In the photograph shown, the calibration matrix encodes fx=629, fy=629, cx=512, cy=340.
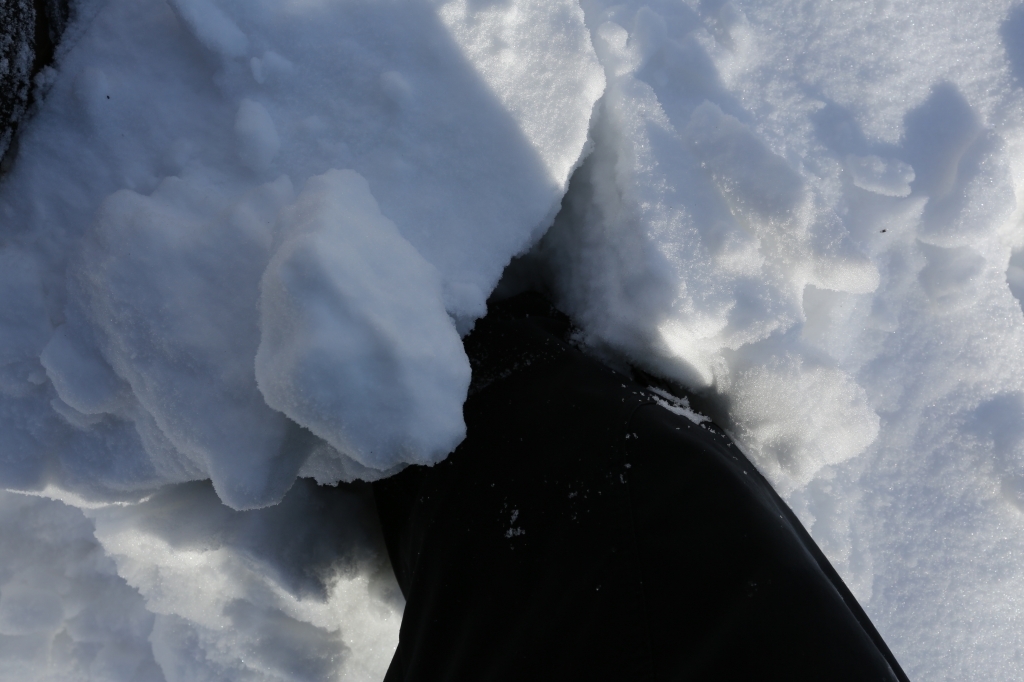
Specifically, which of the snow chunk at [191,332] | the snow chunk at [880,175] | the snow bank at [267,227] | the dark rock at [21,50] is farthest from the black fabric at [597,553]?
the snow chunk at [880,175]

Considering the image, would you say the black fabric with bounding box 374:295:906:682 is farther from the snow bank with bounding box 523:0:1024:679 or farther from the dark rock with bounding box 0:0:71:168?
the dark rock with bounding box 0:0:71:168

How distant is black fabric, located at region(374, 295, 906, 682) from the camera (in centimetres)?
51

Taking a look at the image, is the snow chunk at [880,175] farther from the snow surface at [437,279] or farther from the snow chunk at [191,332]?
the snow chunk at [191,332]

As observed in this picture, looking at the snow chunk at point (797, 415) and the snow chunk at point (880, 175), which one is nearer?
the snow chunk at point (797, 415)

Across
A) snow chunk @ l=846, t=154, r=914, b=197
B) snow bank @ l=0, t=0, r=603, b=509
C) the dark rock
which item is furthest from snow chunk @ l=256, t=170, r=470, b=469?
snow chunk @ l=846, t=154, r=914, b=197

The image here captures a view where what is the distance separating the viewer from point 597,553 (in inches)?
22.6

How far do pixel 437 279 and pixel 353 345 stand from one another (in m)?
0.16

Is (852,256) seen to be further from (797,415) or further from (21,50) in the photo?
(21,50)

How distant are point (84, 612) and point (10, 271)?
68 centimetres

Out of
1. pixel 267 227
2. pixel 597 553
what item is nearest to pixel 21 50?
pixel 267 227

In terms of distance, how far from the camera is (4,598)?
102 centimetres

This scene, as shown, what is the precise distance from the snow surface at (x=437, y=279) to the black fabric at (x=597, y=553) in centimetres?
9

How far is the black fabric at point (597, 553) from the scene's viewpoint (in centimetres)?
51

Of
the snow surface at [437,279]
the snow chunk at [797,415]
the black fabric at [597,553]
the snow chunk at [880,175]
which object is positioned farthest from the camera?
the snow chunk at [880,175]
